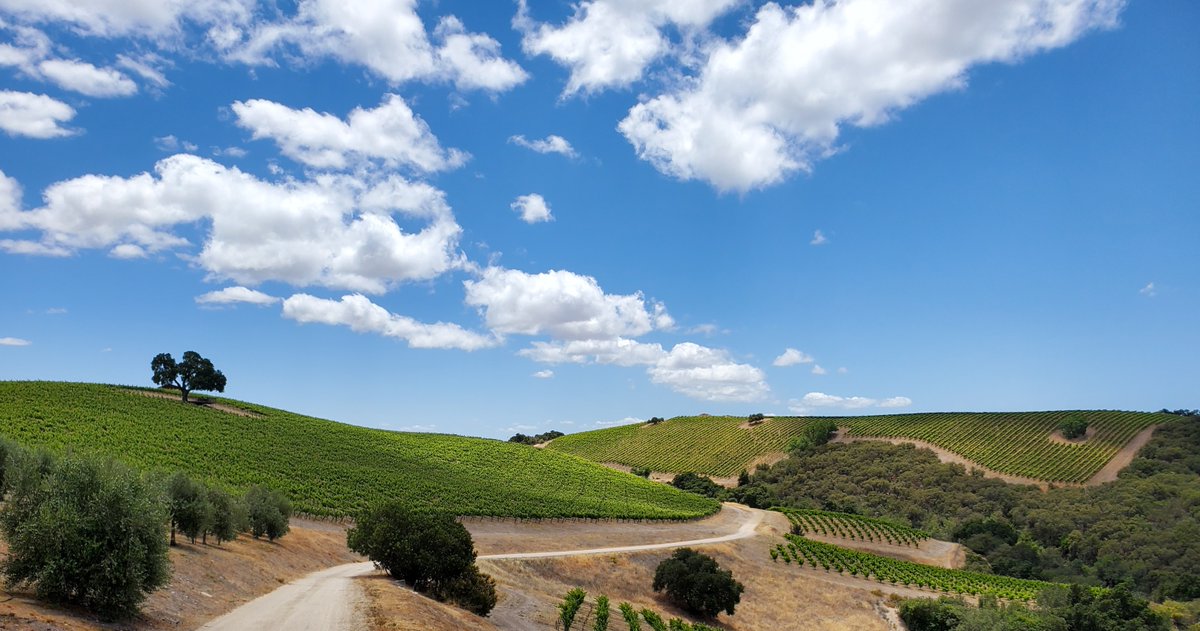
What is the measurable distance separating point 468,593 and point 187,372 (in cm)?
9221

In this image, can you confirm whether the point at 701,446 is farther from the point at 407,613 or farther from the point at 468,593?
the point at 407,613

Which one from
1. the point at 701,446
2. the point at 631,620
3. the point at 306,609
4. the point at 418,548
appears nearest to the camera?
the point at 306,609

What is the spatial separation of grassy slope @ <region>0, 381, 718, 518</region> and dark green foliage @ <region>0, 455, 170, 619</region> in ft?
133

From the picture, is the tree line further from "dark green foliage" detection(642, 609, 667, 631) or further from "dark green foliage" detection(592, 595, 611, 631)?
"dark green foliage" detection(642, 609, 667, 631)

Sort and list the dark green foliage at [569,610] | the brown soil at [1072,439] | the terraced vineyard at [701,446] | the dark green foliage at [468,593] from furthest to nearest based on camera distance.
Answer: the terraced vineyard at [701,446] < the brown soil at [1072,439] < the dark green foliage at [569,610] < the dark green foliage at [468,593]

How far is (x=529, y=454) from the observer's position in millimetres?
116500

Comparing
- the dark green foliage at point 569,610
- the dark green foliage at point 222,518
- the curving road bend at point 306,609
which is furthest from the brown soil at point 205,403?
the dark green foliage at point 569,610

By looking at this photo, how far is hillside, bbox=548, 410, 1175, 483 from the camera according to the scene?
12862cm

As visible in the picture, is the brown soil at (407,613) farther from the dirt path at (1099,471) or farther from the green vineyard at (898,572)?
the dirt path at (1099,471)

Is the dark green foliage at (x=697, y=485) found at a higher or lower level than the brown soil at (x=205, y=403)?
lower

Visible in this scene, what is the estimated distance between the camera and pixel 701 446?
176m

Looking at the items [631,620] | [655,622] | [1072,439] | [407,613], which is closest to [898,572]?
[655,622]

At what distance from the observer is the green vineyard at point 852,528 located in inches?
3594

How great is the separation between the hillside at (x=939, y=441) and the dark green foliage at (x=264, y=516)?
398 feet
